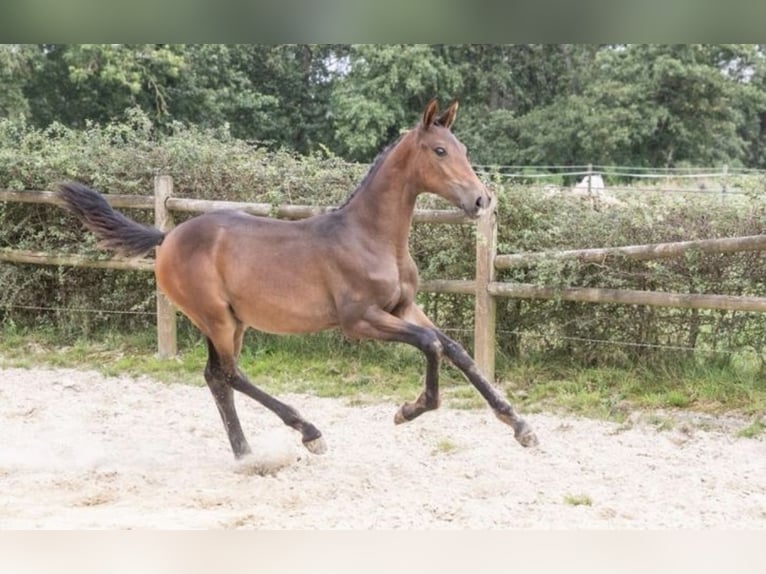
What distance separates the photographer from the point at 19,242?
7.41 m

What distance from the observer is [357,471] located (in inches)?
164

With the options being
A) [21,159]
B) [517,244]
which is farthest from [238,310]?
[21,159]

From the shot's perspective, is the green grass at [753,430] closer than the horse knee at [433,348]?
No

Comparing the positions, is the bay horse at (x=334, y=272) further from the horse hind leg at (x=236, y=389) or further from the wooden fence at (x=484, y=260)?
the wooden fence at (x=484, y=260)

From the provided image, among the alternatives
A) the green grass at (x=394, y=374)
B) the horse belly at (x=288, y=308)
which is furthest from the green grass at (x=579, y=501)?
the green grass at (x=394, y=374)

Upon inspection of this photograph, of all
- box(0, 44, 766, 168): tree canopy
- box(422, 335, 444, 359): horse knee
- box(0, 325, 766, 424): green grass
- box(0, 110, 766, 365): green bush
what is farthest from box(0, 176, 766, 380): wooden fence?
box(0, 44, 766, 168): tree canopy

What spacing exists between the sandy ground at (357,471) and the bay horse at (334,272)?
34 cm

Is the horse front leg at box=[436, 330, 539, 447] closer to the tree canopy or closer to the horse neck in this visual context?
the horse neck

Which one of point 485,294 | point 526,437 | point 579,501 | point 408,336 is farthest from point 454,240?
point 579,501

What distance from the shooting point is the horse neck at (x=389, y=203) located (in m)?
3.95

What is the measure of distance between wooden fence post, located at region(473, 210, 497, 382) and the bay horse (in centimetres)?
180

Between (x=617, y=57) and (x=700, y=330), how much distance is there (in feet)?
71.0

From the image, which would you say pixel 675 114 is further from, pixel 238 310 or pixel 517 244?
pixel 238 310

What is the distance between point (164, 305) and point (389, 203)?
332cm
